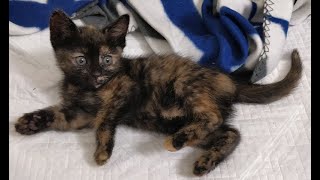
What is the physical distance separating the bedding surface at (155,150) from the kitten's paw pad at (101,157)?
23 millimetres

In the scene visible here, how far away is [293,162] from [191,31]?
→ 698 mm

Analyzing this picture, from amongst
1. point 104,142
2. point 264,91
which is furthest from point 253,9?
point 104,142

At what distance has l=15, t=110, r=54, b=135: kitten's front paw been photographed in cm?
137

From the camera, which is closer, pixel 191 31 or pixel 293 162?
pixel 293 162

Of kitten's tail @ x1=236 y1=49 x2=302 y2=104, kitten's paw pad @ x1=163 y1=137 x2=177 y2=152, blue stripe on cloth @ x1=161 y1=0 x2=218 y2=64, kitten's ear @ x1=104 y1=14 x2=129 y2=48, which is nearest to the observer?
kitten's paw pad @ x1=163 y1=137 x2=177 y2=152

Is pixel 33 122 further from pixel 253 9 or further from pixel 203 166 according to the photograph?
pixel 253 9

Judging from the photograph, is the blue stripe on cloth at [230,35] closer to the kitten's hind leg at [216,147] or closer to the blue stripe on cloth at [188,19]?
the blue stripe on cloth at [188,19]

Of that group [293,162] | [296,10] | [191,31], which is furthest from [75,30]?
[296,10]

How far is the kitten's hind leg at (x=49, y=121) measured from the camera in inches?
53.9

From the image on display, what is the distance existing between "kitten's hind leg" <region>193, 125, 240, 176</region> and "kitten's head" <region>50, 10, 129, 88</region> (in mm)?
408

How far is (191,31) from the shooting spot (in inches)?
67.1

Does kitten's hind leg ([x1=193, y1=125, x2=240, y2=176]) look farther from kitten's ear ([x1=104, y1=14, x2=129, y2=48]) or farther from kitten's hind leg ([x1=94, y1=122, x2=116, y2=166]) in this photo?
kitten's ear ([x1=104, y1=14, x2=129, y2=48])

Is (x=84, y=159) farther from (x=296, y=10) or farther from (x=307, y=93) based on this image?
(x=296, y=10)

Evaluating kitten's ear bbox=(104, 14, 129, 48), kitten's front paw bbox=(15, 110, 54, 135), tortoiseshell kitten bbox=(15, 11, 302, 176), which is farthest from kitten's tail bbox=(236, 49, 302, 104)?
kitten's front paw bbox=(15, 110, 54, 135)
